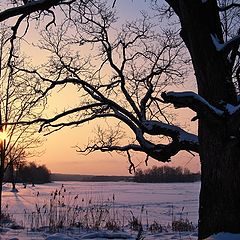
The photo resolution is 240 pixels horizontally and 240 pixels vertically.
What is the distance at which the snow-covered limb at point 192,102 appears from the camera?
5.61 m

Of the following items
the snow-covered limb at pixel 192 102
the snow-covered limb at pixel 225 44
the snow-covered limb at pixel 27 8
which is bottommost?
the snow-covered limb at pixel 192 102

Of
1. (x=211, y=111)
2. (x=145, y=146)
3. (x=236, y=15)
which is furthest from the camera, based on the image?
(x=236, y=15)

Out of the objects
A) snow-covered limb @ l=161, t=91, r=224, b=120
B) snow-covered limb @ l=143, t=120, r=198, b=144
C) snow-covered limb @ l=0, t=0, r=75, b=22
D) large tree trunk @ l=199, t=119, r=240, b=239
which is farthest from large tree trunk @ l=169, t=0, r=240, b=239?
snow-covered limb @ l=0, t=0, r=75, b=22

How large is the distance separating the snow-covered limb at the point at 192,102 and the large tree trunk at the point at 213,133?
0.47 ft

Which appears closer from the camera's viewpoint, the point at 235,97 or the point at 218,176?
the point at 218,176

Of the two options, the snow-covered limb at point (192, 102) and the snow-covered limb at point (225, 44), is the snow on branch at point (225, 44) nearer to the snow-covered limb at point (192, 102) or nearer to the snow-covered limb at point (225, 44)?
the snow-covered limb at point (225, 44)

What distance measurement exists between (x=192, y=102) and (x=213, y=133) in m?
0.79

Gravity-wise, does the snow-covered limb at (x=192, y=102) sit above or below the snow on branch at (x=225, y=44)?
below

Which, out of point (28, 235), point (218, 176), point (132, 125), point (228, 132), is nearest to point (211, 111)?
point (228, 132)

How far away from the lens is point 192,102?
18.5 feet

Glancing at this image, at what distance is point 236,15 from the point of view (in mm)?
8797

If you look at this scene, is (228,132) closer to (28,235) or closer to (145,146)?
(145,146)

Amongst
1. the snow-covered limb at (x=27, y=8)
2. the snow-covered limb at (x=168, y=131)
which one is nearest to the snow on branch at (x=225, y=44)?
the snow-covered limb at (x=168, y=131)

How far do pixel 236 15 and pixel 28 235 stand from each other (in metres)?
7.37
